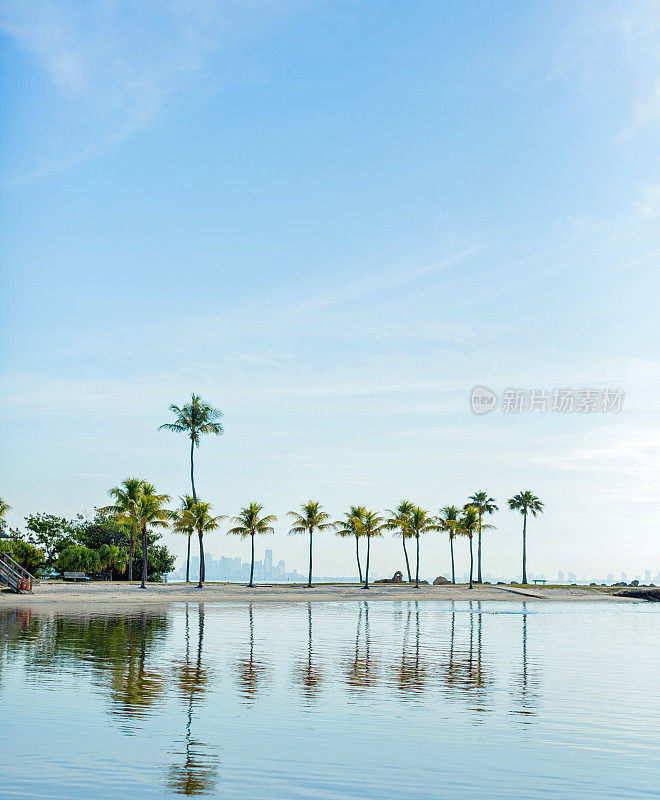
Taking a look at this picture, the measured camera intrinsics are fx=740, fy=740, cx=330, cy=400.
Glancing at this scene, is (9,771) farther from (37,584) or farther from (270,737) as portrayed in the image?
(37,584)

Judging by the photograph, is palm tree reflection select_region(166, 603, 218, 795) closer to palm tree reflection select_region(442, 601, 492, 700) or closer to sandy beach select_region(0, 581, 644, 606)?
palm tree reflection select_region(442, 601, 492, 700)

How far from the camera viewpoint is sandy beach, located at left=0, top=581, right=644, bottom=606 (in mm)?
59531

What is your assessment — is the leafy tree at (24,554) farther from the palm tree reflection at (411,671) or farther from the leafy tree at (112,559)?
the palm tree reflection at (411,671)

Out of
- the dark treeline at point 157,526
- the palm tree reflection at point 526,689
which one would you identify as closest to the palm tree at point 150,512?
the dark treeline at point 157,526

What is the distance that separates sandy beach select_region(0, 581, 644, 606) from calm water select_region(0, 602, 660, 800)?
97.4ft

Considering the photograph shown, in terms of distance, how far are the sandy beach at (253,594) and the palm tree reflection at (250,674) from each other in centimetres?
3305

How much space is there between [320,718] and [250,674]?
6.42m

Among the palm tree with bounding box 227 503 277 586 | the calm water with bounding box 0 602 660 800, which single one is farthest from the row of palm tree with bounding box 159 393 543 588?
the calm water with bounding box 0 602 660 800

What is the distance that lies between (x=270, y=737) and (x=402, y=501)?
297 ft

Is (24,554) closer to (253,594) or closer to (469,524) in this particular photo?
(253,594)

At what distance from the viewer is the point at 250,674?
21.3 meters

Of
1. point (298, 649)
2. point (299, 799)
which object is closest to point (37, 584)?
point (298, 649)

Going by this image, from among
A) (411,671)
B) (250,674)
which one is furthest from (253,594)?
(250,674)

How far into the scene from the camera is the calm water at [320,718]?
10820 mm
